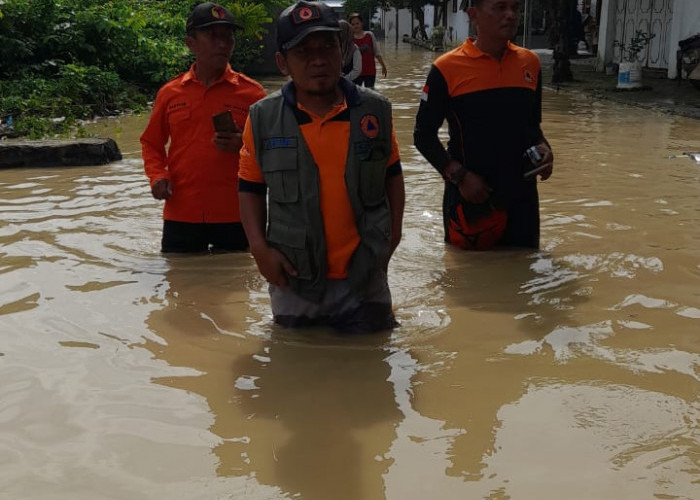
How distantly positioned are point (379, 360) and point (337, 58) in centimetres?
135

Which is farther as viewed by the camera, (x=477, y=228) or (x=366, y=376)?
(x=477, y=228)

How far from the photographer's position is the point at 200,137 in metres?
5.16

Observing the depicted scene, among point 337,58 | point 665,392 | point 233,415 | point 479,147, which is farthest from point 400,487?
point 479,147

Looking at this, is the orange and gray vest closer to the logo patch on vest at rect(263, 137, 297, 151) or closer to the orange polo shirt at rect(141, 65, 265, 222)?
the logo patch on vest at rect(263, 137, 297, 151)

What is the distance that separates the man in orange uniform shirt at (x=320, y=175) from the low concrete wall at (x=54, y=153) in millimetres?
6161


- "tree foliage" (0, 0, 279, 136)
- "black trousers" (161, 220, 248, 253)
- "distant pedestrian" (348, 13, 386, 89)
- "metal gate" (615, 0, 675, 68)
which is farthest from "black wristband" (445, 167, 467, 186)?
"metal gate" (615, 0, 675, 68)

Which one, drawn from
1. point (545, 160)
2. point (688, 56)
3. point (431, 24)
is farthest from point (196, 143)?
point (431, 24)

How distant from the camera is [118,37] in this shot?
16.4 m

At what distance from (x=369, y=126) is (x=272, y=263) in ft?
2.41

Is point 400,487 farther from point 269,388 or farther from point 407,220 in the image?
point 407,220

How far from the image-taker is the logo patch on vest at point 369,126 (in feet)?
11.9

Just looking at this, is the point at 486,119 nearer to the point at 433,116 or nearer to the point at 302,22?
the point at 433,116

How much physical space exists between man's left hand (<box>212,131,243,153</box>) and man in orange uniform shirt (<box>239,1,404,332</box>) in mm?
1269

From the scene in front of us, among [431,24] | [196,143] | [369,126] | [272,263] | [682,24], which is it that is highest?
[431,24]
